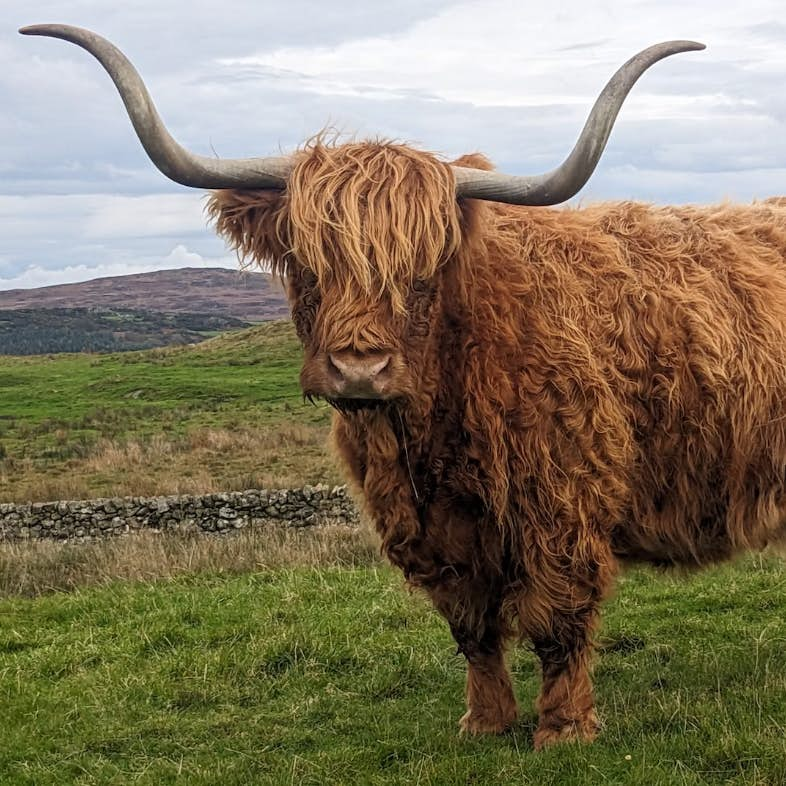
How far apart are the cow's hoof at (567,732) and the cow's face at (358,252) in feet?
5.45

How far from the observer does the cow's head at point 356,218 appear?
3641mm

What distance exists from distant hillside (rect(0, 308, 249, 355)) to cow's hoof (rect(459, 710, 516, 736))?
70107mm

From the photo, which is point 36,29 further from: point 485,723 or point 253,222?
point 485,723

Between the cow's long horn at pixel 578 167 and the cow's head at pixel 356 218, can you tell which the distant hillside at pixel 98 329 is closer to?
the cow's head at pixel 356 218

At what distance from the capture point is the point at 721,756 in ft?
13.2

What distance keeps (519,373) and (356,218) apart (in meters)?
0.94

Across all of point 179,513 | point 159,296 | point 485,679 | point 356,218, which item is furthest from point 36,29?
point 159,296

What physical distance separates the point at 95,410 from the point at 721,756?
25.2 m

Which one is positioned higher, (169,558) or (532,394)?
(532,394)

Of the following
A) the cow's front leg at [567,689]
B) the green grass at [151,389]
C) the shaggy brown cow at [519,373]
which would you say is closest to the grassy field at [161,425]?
the green grass at [151,389]

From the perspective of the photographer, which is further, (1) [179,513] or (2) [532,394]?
(1) [179,513]

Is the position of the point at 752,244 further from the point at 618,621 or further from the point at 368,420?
the point at 618,621

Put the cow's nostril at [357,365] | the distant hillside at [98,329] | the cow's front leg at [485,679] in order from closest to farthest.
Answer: the cow's nostril at [357,365] < the cow's front leg at [485,679] < the distant hillside at [98,329]

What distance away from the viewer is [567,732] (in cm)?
440
